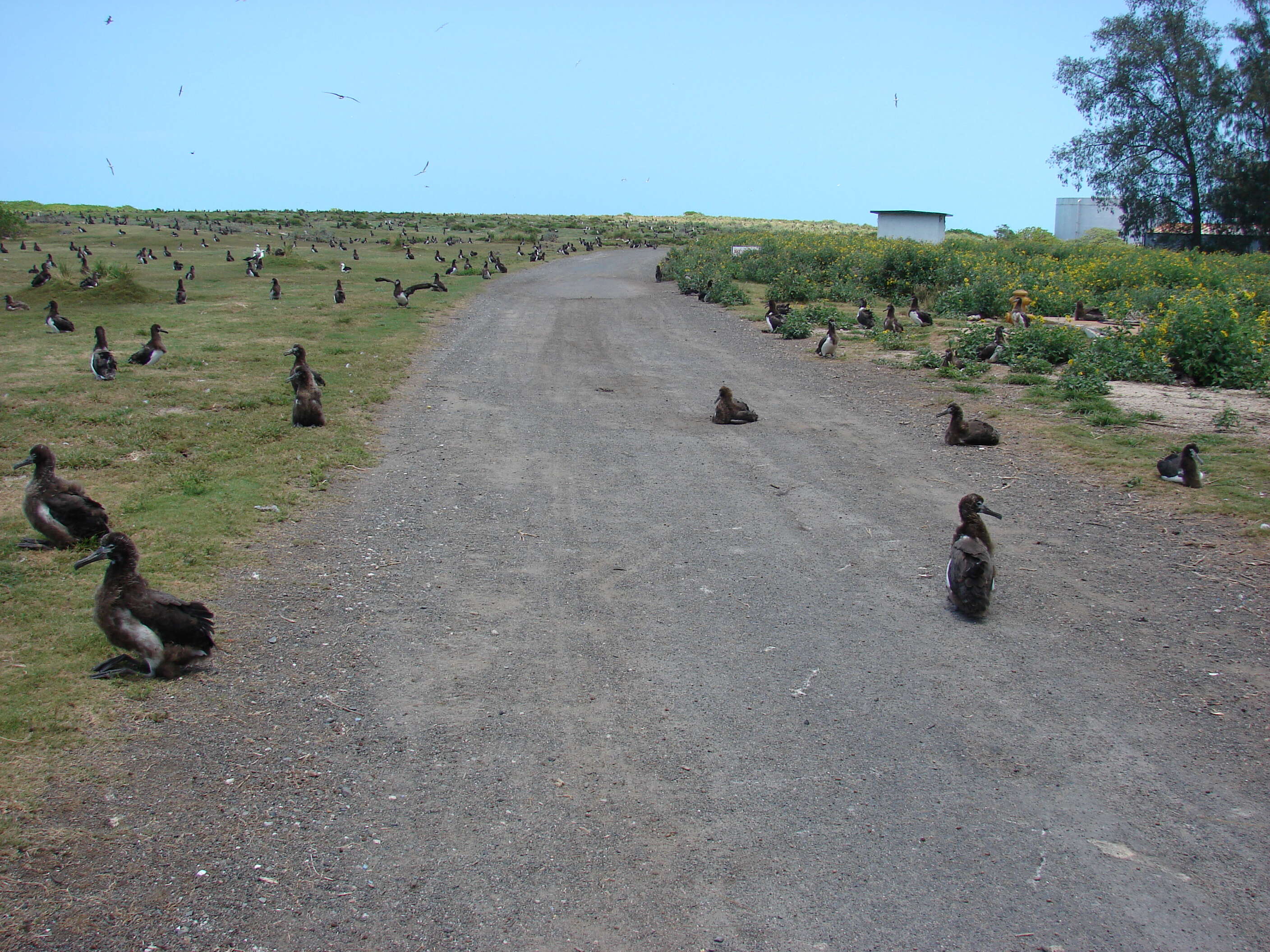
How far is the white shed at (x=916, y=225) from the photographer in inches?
1969

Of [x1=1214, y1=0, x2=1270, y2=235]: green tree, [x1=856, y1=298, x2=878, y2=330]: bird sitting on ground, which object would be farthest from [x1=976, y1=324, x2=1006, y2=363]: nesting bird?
[x1=1214, y1=0, x2=1270, y2=235]: green tree

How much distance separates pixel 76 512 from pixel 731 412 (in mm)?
8216

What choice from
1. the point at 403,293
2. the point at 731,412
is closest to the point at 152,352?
the point at 731,412

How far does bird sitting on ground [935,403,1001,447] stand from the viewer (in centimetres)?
1131

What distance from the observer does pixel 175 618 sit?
538 centimetres

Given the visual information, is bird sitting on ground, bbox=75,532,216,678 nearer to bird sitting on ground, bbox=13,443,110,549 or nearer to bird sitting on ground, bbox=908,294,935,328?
bird sitting on ground, bbox=13,443,110,549

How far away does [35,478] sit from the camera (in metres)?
7.30

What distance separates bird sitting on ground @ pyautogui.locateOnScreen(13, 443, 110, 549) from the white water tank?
182 ft

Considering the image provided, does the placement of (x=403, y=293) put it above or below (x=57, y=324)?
above

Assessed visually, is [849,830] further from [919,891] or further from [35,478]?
[35,478]

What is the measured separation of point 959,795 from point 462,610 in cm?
364

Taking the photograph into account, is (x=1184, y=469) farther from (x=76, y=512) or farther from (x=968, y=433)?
(x=76, y=512)

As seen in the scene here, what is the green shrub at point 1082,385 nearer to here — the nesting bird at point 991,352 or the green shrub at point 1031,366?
the green shrub at point 1031,366

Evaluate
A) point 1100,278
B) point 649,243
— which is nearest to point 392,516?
point 1100,278
